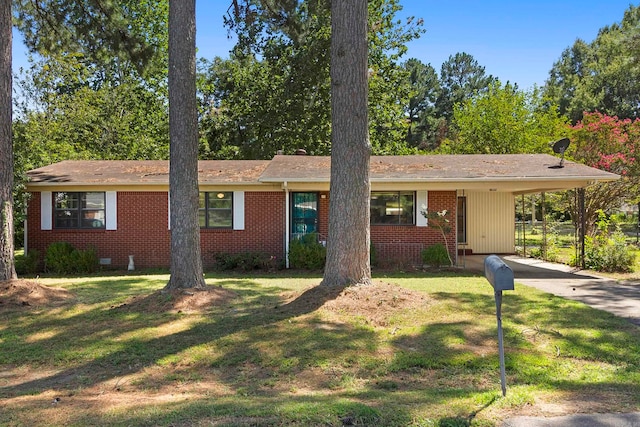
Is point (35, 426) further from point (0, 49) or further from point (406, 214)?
point (406, 214)

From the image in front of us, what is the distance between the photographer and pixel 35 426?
3.78 m

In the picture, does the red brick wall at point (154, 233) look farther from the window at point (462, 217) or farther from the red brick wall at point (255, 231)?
the window at point (462, 217)

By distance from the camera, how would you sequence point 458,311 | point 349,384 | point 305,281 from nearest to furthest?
point 349,384 < point 458,311 < point 305,281

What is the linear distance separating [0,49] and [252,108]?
57.7 ft

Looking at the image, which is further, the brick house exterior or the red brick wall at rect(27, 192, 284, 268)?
the red brick wall at rect(27, 192, 284, 268)

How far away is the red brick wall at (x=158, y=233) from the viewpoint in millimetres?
15539

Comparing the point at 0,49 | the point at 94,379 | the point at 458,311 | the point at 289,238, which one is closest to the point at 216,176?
the point at 289,238

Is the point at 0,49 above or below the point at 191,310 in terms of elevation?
above

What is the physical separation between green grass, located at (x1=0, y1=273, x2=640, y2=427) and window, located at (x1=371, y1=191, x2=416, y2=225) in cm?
602

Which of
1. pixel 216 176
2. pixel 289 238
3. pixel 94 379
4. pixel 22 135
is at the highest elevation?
pixel 22 135

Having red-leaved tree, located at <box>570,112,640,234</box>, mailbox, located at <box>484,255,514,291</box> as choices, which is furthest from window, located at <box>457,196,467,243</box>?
mailbox, located at <box>484,255,514,291</box>

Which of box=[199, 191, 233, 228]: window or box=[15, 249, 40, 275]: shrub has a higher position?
box=[199, 191, 233, 228]: window

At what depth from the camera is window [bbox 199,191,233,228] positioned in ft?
51.4

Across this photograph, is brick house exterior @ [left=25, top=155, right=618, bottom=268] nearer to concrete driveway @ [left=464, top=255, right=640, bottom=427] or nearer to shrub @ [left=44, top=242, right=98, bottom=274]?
shrub @ [left=44, top=242, right=98, bottom=274]
